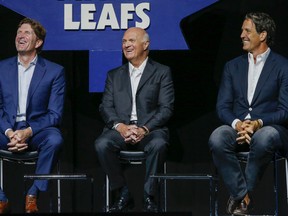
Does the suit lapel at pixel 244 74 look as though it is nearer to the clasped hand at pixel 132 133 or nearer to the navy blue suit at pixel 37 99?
the clasped hand at pixel 132 133

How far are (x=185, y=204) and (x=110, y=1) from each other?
1.81 meters

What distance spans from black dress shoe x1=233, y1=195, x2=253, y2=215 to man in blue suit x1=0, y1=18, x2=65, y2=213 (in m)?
1.39

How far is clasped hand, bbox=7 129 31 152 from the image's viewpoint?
5.86m

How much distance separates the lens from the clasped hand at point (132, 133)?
590 cm

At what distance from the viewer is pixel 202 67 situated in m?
6.66

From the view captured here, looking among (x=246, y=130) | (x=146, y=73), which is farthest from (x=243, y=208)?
(x=146, y=73)

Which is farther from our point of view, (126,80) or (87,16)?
(87,16)

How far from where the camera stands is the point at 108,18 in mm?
6648

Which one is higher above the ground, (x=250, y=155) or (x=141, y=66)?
(x=141, y=66)

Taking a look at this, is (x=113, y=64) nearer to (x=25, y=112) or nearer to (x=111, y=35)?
(x=111, y=35)

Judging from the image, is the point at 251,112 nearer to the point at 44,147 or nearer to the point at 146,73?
the point at 146,73

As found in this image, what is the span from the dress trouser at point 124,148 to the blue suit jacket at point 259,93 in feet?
1.84

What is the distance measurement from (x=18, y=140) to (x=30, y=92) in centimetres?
47

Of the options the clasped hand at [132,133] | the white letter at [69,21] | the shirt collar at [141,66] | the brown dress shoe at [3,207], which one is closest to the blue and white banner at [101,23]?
the white letter at [69,21]
